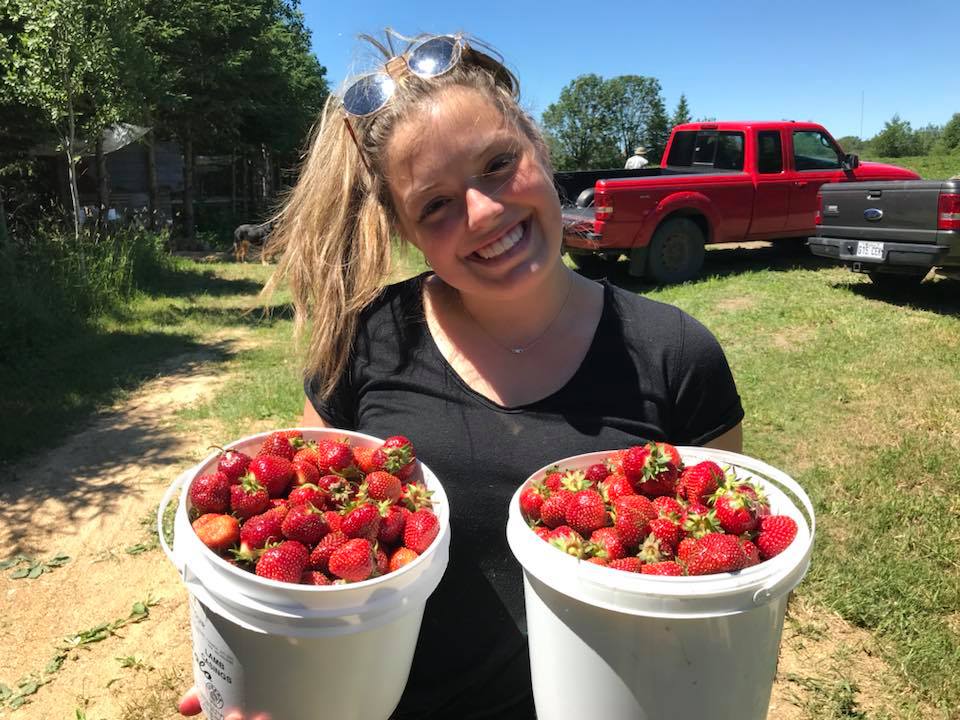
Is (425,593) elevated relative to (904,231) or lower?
lower

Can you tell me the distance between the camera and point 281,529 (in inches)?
52.1

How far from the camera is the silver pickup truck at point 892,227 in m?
7.04

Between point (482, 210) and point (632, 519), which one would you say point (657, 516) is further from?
point (482, 210)

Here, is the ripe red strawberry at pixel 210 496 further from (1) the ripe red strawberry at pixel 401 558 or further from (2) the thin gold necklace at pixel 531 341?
(2) the thin gold necklace at pixel 531 341

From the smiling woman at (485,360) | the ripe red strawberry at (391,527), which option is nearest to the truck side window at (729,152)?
the smiling woman at (485,360)

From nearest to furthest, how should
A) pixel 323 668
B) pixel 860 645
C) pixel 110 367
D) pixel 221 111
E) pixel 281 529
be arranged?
pixel 323 668 < pixel 281 529 < pixel 860 645 < pixel 110 367 < pixel 221 111

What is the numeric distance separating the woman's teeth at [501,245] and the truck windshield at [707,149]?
30.7ft

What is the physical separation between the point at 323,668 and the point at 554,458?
600mm

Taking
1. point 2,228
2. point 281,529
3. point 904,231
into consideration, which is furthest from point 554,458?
point 2,228

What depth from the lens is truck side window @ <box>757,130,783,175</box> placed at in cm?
970

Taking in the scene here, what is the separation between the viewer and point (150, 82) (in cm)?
1094

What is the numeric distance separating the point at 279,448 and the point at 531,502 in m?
0.53

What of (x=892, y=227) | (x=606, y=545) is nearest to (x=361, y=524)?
(x=606, y=545)

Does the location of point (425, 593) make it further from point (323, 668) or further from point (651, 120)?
point (651, 120)
